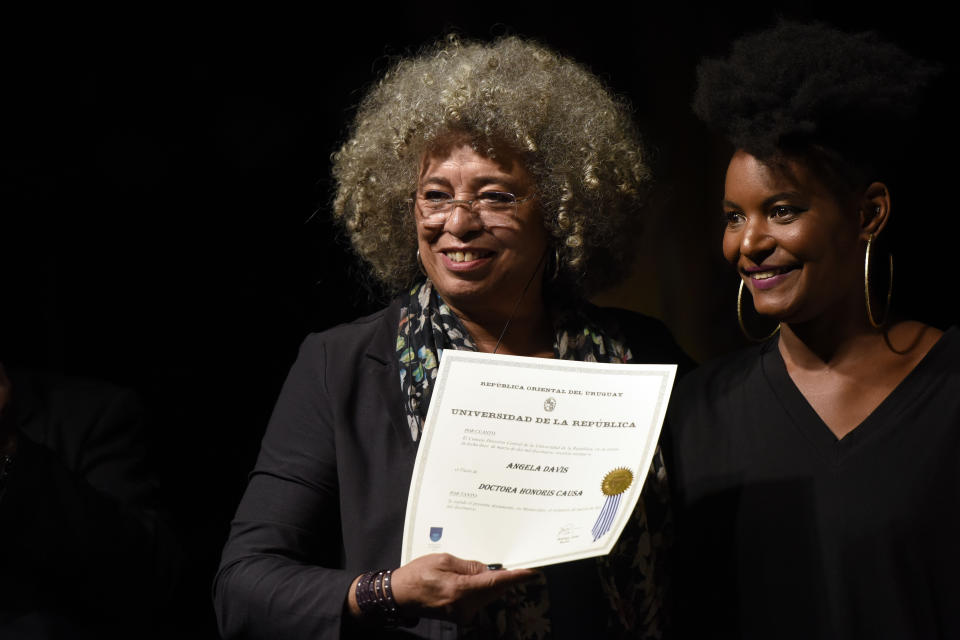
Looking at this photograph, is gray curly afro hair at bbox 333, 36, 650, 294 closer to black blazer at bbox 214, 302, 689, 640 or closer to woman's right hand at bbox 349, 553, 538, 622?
black blazer at bbox 214, 302, 689, 640

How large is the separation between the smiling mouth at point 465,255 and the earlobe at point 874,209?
27.7 inches

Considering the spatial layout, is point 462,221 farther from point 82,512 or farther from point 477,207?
point 82,512

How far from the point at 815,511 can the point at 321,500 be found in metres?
0.89

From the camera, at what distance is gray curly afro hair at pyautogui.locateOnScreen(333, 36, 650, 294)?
2.07 meters

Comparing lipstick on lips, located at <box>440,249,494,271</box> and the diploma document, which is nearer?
the diploma document

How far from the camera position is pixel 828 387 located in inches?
71.6

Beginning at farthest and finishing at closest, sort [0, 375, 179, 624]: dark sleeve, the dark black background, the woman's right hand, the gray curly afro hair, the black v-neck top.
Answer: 1. the dark black background
2. the gray curly afro hair
3. [0, 375, 179, 624]: dark sleeve
4. the black v-neck top
5. the woman's right hand

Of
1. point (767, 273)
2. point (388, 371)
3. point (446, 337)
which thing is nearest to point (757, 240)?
point (767, 273)

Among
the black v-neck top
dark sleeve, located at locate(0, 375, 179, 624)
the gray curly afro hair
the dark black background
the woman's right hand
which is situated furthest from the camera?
the dark black background

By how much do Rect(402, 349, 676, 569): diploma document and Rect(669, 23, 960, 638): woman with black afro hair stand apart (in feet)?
1.16

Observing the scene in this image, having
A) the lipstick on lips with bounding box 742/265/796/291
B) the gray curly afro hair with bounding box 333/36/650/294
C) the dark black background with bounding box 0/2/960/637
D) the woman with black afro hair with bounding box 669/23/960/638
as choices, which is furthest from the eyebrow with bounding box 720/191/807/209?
the dark black background with bounding box 0/2/960/637

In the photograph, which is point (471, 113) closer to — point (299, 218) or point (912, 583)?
point (299, 218)

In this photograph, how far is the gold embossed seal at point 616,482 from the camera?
1.57m

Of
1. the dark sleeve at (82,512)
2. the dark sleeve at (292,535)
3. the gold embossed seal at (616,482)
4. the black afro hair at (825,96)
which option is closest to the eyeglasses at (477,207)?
the dark sleeve at (292,535)
